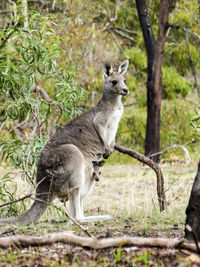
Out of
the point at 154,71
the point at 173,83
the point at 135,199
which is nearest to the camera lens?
the point at 135,199

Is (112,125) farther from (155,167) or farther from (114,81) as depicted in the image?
(155,167)

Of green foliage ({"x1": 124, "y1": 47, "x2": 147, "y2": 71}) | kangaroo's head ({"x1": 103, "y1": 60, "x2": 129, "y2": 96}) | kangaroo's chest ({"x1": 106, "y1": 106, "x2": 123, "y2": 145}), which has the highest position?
green foliage ({"x1": 124, "y1": 47, "x2": 147, "y2": 71})

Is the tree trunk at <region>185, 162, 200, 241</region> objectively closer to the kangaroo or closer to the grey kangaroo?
the grey kangaroo

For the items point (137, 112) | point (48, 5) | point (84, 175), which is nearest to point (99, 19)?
point (48, 5)

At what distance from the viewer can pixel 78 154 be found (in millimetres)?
5094

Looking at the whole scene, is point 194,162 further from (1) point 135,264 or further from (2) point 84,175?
(1) point 135,264

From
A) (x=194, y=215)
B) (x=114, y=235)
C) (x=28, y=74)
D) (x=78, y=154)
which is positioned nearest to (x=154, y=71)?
(x=28, y=74)

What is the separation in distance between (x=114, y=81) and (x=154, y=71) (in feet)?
17.7

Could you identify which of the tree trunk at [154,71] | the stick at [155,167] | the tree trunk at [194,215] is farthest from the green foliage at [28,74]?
the tree trunk at [154,71]

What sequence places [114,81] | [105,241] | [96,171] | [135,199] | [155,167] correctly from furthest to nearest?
1. [135,199]
2. [155,167]
3. [114,81]
4. [96,171]
5. [105,241]

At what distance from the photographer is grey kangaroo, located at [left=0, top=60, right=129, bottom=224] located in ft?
16.4

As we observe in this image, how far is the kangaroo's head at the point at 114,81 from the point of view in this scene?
5.76 m

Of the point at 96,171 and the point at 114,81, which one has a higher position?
the point at 114,81

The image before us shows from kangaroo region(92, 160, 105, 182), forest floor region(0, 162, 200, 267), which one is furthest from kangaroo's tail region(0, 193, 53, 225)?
kangaroo region(92, 160, 105, 182)
